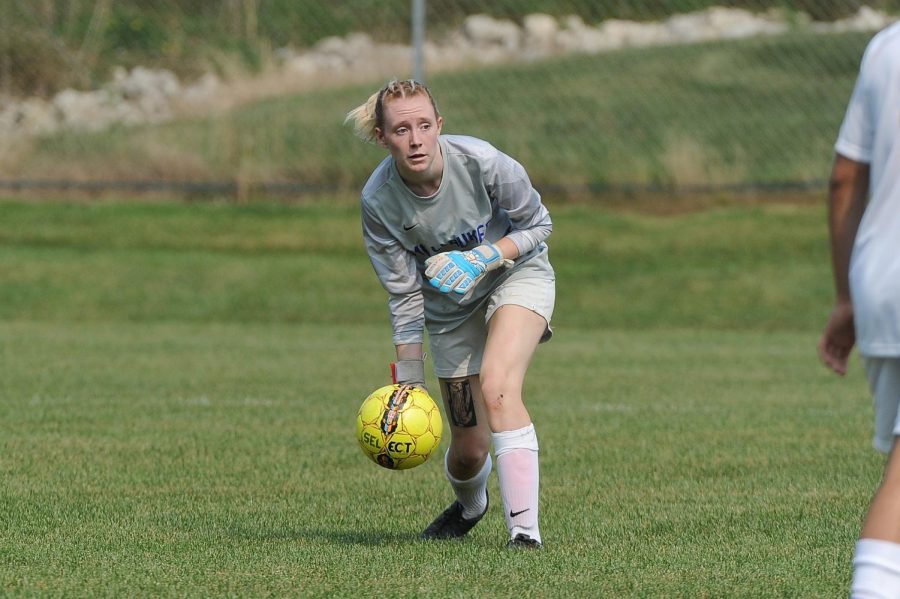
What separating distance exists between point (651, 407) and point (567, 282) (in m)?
7.53

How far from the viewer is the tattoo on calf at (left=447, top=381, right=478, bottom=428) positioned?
5.83 m

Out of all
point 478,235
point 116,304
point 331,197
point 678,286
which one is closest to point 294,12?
point 331,197

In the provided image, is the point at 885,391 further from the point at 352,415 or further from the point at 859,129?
the point at 352,415

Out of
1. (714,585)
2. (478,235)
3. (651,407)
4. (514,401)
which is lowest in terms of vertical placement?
(651,407)

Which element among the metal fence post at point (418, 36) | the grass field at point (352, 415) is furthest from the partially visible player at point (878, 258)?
the metal fence post at point (418, 36)

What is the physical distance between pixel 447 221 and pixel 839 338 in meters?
2.38

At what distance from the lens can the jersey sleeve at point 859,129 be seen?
3.31 meters

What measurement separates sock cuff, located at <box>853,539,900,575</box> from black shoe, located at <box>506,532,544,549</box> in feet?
6.93

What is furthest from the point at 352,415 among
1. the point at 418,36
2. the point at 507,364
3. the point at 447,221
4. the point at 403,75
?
the point at 403,75

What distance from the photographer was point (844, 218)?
344 centimetres

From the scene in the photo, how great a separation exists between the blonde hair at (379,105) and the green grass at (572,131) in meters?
14.0

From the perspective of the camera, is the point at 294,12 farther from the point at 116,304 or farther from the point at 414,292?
the point at 414,292

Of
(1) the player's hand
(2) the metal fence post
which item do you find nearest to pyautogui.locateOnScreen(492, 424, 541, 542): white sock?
(1) the player's hand

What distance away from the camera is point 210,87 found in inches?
803
